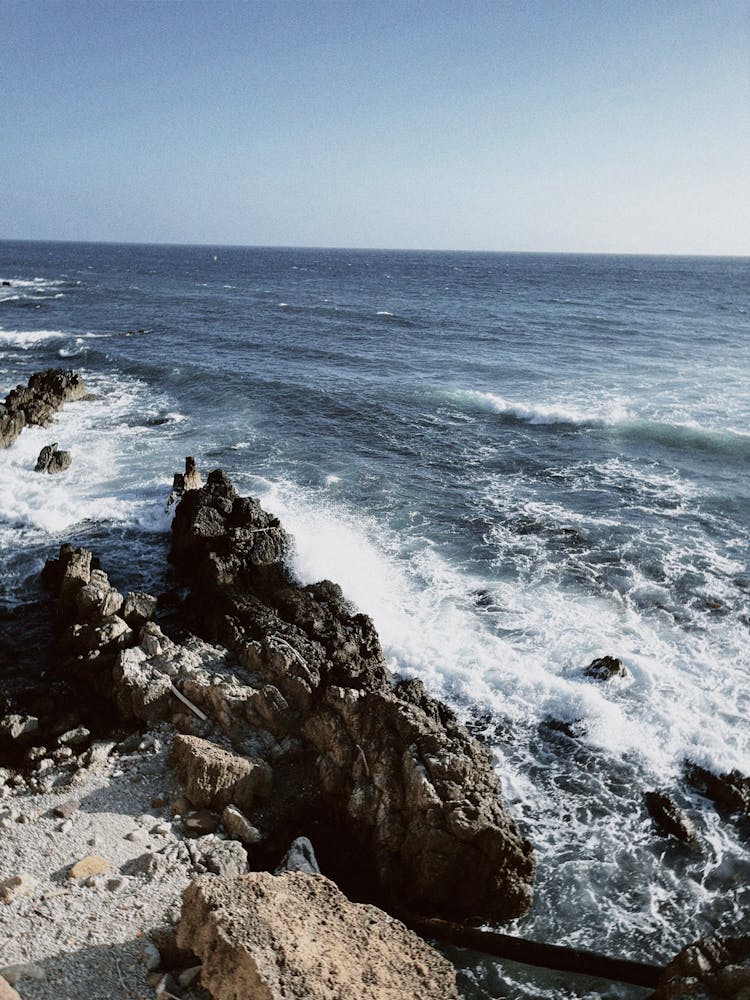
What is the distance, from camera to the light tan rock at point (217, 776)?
10609 millimetres

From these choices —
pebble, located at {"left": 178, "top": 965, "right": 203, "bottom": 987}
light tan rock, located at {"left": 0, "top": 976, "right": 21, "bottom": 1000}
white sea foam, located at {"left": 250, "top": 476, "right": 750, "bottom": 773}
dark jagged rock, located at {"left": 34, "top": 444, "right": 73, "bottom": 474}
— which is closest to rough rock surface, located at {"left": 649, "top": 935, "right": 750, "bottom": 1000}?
white sea foam, located at {"left": 250, "top": 476, "right": 750, "bottom": 773}

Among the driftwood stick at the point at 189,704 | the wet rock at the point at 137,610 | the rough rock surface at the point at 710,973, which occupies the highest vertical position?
the wet rock at the point at 137,610

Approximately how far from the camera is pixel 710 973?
7766 mm

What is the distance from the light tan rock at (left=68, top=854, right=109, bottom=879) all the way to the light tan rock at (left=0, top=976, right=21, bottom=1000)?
79.1 inches

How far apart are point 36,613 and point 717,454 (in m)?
25.5

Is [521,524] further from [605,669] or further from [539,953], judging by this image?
[539,953]

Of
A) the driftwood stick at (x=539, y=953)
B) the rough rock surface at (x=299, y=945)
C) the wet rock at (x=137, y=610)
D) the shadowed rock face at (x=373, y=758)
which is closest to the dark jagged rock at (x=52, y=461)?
the wet rock at (x=137, y=610)

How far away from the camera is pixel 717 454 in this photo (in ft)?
94.3

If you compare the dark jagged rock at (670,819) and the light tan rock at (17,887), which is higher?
the light tan rock at (17,887)

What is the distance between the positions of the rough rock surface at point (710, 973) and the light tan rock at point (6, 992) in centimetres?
695

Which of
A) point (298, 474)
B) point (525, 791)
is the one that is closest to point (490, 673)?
point (525, 791)

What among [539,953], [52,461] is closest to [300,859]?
[539,953]

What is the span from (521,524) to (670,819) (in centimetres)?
1171

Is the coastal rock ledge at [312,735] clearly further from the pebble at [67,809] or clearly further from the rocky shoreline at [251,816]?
the pebble at [67,809]
